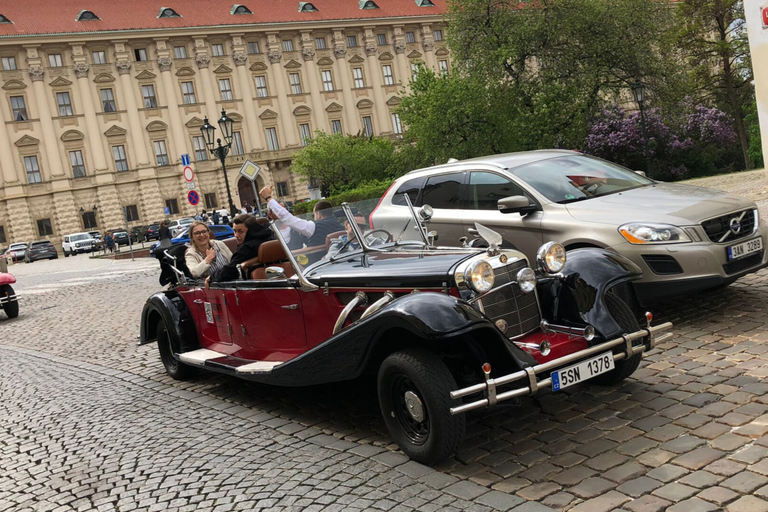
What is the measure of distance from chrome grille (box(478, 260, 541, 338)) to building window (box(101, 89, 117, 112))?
62.7 meters

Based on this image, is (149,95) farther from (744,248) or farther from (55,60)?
(744,248)

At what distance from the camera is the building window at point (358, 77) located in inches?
2778

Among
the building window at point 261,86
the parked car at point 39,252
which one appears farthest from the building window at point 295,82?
the parked car at point 39,252

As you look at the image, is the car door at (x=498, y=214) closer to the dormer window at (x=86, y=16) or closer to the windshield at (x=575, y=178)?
the windshield at (x=575, y=178)

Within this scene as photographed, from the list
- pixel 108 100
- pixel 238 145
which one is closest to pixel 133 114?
pixel 108 100

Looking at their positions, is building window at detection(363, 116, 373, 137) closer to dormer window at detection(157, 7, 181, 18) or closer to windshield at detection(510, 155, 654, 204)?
dormer window at detection(157, 7, 181, 18)

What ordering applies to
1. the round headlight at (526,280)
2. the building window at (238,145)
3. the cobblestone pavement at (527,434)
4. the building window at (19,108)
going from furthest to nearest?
1. the building window at (238,145)
2. the building window at (19,108)
3. the round headlight at (526,280)
4. the cobblestone pavement at (527,434)

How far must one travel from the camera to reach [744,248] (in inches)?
260

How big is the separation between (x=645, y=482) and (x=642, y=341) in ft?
4.18

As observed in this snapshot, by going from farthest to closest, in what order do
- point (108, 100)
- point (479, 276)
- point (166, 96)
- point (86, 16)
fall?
→ point (166, 96)
point (86, 16)
point (108, 100)
point (479, 276)

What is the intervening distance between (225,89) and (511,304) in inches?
2534

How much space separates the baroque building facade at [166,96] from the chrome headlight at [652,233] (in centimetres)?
5036

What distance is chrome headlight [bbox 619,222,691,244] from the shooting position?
650 cm

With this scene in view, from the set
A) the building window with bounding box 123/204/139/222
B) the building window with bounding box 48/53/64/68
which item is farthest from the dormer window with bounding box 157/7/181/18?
the building window with bounding box 123/204/139/222
